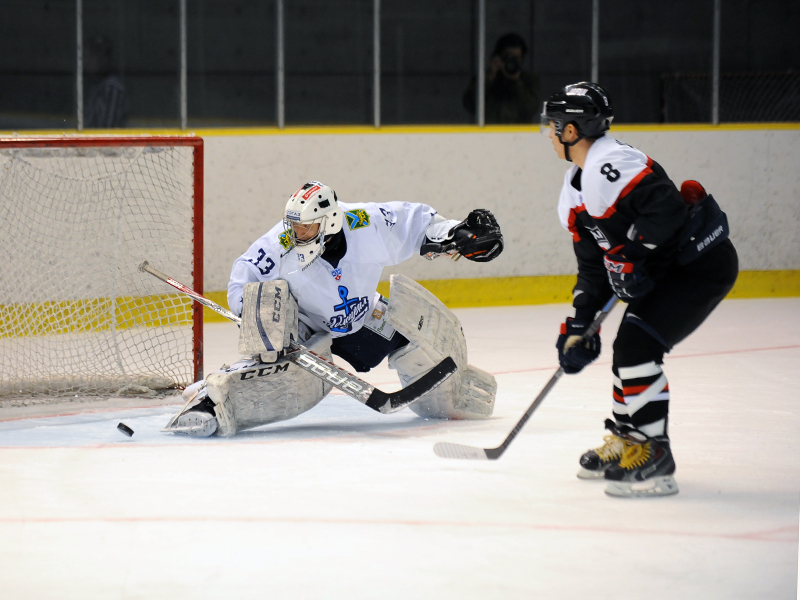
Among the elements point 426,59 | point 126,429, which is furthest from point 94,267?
point 426,59

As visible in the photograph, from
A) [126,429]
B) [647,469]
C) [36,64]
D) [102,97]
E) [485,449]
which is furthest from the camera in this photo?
[36,64]

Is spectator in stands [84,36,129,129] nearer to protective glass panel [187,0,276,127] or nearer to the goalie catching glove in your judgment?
protective glass panel [187,0,276,127]

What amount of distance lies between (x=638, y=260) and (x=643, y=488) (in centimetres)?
58

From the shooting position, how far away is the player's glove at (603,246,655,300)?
109 inches

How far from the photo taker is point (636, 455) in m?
2.86

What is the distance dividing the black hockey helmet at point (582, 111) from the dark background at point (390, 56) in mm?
3831

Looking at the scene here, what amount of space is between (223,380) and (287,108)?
3.72m

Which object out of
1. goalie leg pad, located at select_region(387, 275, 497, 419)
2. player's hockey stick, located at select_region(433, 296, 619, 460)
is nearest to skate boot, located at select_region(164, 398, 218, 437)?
goalie leg pad, located at select_region(387, 275, 497, 419)

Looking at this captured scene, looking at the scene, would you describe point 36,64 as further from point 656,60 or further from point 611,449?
point 611,449

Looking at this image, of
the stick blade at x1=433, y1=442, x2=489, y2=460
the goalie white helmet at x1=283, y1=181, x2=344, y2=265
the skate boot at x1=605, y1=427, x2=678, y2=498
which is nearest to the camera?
the skate boot at x1=605, y1=427, x2=678, y2=498

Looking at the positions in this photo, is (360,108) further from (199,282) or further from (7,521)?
(7,521)

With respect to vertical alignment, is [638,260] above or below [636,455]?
above

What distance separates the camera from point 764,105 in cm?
728

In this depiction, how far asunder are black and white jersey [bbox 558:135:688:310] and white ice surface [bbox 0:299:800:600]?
0.64 m
